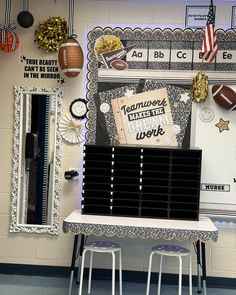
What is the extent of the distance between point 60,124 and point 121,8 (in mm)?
1220

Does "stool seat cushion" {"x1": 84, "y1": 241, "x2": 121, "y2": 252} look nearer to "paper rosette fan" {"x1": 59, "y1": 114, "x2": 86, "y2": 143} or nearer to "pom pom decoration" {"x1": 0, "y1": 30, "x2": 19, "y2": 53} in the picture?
"paper rosette fan" {"x1": 59, "y1": 114, "x2": 86, "y2": 143}

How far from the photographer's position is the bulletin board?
4156 millimetres

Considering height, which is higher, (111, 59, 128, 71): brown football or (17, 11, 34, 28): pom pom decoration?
(17, 11, 34, 28): pom pom decoration

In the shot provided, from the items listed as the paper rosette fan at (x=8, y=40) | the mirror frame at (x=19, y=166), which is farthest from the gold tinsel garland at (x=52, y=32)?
the mirror frame at (x=19, y=166)

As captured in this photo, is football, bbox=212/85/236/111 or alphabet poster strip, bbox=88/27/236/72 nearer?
football, bbox=212/85/236/111

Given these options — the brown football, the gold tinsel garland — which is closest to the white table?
the brown football

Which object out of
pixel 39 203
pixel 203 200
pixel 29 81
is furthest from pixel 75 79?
pixel 203 200

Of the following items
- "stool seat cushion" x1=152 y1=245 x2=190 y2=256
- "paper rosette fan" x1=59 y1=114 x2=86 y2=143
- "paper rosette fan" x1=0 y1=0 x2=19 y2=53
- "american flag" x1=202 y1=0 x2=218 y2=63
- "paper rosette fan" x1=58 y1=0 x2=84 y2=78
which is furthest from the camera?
"paper rosette fan" x1=59 y1=114 x2=86 y2=143

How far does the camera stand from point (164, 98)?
165 inches

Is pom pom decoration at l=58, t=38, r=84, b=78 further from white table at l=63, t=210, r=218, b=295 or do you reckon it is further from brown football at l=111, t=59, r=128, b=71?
white table at l=63, t=210, r=218, b=295

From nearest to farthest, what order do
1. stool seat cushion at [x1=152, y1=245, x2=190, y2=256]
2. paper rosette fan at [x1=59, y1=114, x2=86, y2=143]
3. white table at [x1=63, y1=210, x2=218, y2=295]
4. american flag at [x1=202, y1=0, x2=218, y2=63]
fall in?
white table at [x1=63, y1=210, x2=218, y2=295] → stool seat cushion at [x1=152, y1=245, x2=190, y2=256] → american flag at [x1=202, y1=0, x2=218, y2=63] → paper rosette fan at [x1=59, y1=114, x2=86, y2=143]

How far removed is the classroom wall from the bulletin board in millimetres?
127

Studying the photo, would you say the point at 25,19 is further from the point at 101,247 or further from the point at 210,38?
the point at 101,247

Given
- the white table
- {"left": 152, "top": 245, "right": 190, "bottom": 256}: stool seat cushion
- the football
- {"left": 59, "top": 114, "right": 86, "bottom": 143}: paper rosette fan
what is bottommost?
{"left": 152, "top": 245, "right": 190, "bottom": 256}: stool seat cushion
